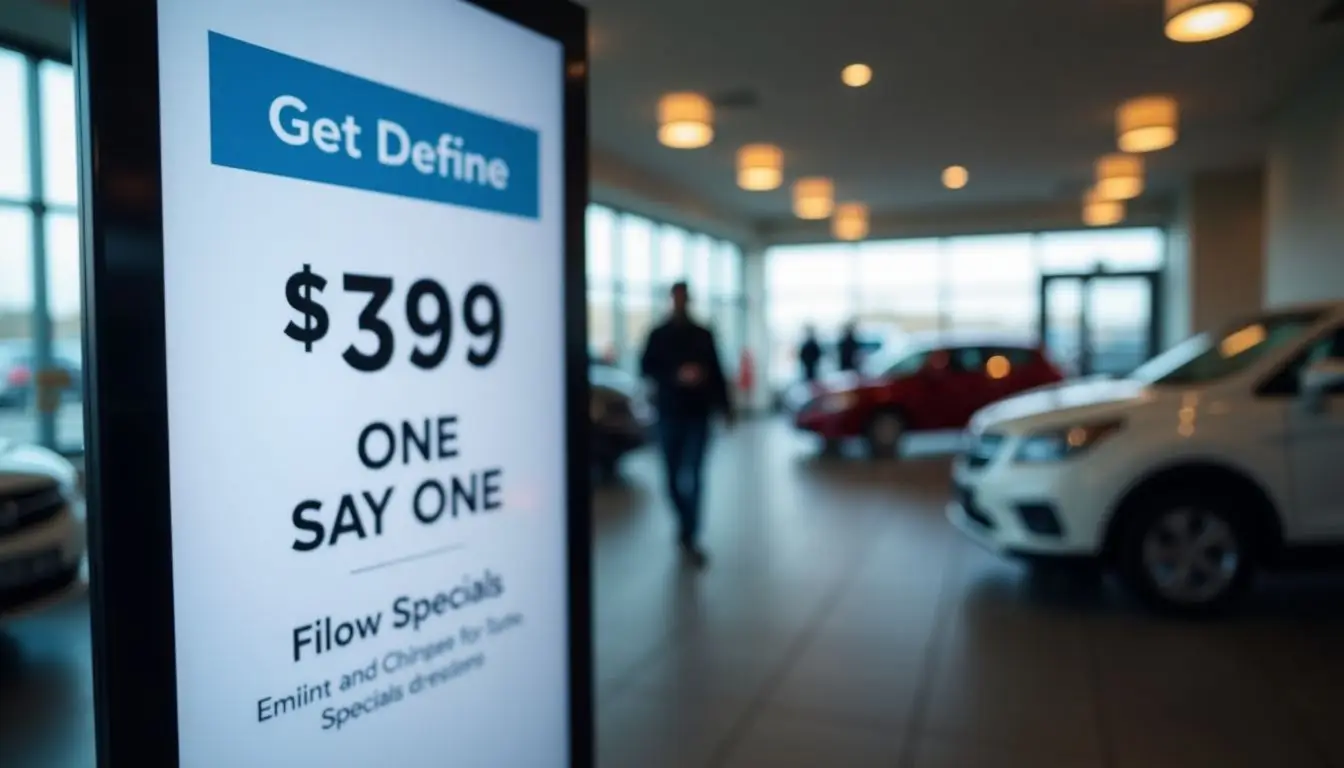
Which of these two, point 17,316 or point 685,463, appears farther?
point 17,316

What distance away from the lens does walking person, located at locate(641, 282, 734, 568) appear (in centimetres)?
545

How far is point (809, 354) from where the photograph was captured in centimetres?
1425

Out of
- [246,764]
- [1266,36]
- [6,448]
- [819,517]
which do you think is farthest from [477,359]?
Answer: [1266,36]

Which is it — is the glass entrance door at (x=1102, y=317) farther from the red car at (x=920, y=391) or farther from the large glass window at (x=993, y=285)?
the red car at (x=920, y=391)

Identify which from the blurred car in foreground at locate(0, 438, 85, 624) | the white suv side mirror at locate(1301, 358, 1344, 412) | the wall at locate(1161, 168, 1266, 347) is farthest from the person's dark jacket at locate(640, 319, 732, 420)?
the wall at locate(1161, 168, 1266, 347)

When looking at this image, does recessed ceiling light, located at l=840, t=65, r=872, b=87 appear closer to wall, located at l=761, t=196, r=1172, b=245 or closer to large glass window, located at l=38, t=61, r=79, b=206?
large glass window, located at l=38, t=61, r=79, b=206

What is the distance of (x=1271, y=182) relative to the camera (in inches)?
337

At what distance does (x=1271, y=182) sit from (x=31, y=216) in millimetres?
11235

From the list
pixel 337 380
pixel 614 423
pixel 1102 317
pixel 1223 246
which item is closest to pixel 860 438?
pixel 614 423

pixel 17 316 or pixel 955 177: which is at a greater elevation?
pixel 955 177

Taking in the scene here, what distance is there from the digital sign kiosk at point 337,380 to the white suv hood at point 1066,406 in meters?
3.41

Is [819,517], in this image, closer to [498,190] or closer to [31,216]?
[498,190]

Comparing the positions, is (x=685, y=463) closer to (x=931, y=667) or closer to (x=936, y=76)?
(x=931, y=667)

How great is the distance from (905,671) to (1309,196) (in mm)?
6579
